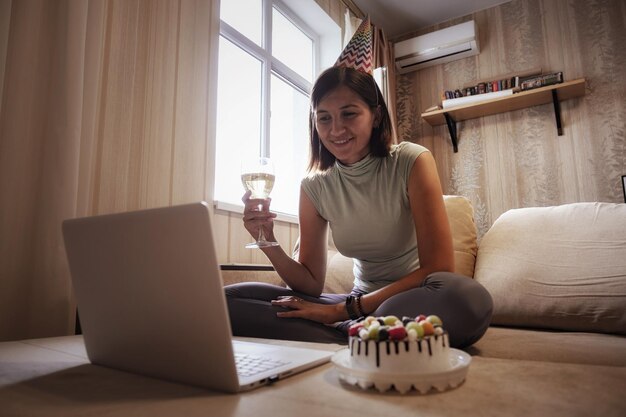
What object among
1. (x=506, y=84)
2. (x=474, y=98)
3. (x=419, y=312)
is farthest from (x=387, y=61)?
(x=419, y=312)

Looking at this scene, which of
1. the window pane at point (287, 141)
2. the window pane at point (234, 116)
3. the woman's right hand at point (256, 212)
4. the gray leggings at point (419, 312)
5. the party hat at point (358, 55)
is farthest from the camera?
the window pane at point (287, 141)

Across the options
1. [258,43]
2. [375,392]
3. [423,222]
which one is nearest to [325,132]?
[423,222]

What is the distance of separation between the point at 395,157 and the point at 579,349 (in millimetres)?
677

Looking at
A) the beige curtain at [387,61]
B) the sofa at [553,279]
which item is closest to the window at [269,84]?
the beige curtain at [387,61]

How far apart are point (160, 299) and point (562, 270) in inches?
53.7

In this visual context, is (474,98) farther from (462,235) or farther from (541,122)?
(462,235)

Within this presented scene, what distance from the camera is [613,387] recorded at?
0.52 metres

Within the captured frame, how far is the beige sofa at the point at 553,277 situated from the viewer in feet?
3.80

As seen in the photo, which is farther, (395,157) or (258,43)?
(258,43)

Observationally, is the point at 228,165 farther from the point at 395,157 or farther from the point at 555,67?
the point at 555,67

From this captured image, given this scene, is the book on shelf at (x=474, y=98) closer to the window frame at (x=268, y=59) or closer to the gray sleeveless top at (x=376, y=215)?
the window frame at (x=268, y=59)

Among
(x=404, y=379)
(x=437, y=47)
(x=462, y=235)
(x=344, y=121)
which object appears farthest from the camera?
(x=437, y=47)

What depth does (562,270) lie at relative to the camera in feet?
4.70

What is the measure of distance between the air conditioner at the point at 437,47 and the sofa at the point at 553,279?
71.9 inches
